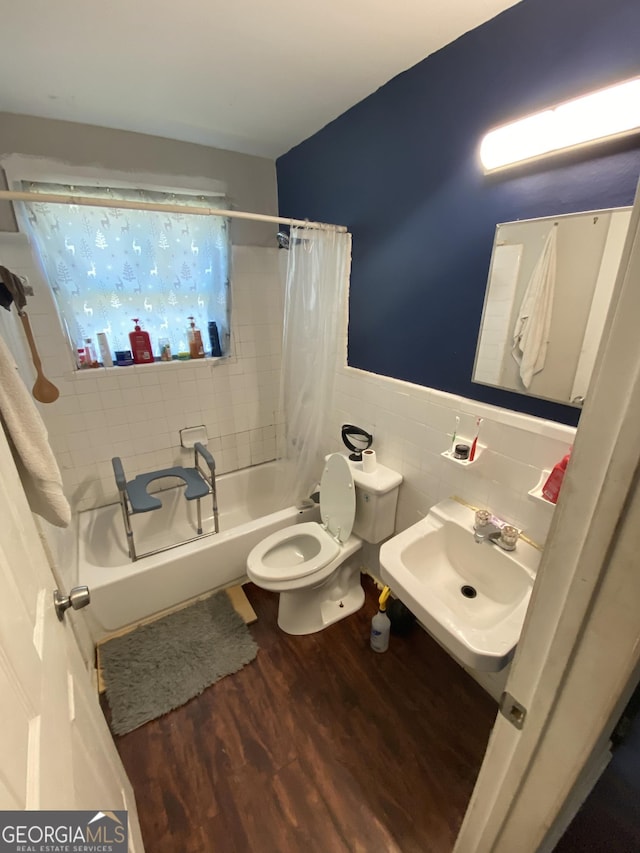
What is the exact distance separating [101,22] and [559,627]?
1.96 m

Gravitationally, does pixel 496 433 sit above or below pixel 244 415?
above

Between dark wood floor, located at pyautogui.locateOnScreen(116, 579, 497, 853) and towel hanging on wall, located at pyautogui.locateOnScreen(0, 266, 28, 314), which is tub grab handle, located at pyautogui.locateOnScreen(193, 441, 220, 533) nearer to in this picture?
dark wood floor, located at pyautogui.locateOnScreen(116, 579, 497, 853)

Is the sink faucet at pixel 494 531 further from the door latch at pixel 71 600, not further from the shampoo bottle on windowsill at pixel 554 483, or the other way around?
the door latch at pixel 71 600

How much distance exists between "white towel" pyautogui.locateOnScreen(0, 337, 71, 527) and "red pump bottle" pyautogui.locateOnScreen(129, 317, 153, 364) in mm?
1510

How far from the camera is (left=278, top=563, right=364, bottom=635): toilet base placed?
182 cm

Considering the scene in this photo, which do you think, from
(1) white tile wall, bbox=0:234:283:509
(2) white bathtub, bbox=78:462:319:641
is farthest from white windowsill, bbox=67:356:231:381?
(2) white bathtub, bbox=78:462:319:641

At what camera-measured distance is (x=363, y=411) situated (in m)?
1.98

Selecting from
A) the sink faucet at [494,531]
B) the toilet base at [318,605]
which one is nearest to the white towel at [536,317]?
the sink faucet at [494,531]

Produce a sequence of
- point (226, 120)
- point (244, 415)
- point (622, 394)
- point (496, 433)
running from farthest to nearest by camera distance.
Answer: point (244, 415)
point (226, 120)
point (496, 433)
point (622, 394)

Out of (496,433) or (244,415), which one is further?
(244,415)

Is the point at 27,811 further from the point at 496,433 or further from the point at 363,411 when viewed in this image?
the point at 363,411

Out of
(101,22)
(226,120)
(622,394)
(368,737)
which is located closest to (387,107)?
(226,120)

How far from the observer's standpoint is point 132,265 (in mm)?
2041

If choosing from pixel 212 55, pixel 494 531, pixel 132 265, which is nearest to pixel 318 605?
pixel 494 531
